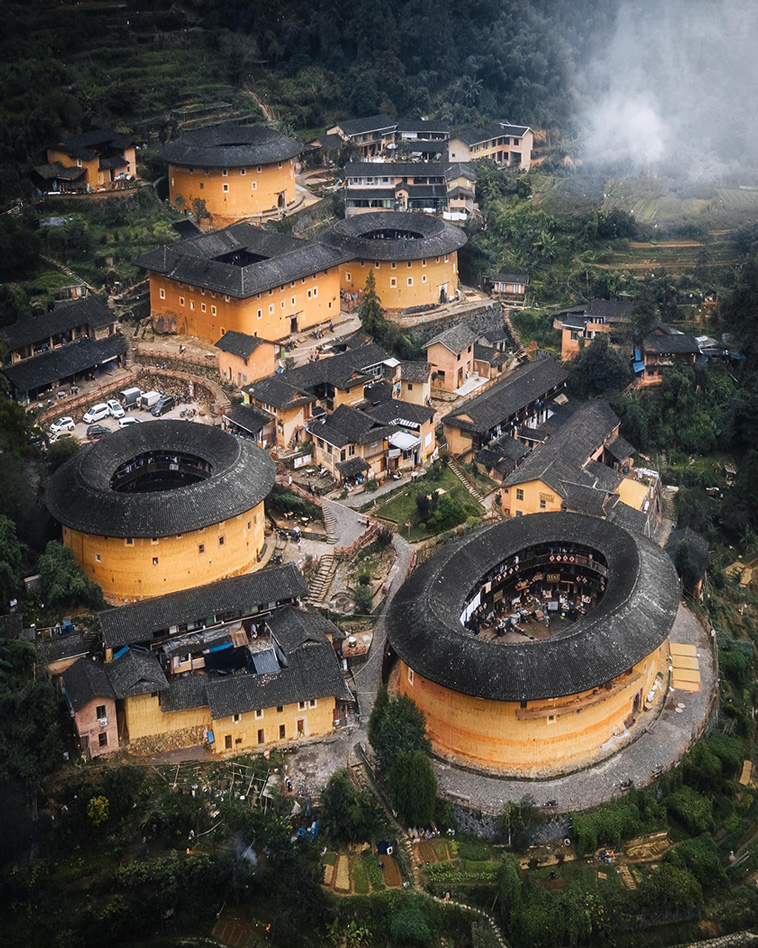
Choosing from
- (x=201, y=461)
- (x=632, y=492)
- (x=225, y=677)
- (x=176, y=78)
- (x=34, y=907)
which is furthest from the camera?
(x=176, y=78)

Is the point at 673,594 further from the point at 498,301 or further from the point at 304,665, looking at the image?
the point at 498,301

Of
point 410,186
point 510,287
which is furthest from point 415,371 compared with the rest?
point 410,186

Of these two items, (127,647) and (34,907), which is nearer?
(34,907)

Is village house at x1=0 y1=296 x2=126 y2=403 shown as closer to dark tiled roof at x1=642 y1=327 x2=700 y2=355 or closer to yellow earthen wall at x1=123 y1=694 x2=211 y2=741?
yellow earthen wall at x1=123 y1=694 x2=211 y2=741

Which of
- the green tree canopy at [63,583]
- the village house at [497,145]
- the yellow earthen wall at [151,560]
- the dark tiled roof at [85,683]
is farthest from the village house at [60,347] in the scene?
the village house at [497,145]

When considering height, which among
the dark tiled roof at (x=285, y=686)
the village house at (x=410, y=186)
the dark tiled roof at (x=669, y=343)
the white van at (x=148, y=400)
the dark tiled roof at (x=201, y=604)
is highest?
the village house at (x=410, y=186)

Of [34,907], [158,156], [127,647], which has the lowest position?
[34,907]

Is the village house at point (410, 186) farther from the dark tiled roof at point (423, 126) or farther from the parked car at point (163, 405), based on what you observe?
the parked car at point (163, 405)

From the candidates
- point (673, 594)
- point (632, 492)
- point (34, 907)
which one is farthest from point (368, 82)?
point (34, 907)
